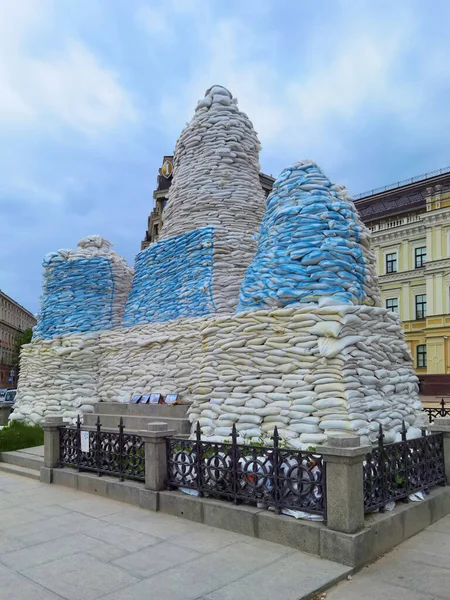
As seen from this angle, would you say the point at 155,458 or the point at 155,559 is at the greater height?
the point at 155,458

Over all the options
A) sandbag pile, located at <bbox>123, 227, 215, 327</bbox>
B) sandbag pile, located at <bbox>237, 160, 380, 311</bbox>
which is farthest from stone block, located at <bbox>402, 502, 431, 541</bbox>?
sandbag pile, located at <bbox>123, 227, 215, 327</bbox>

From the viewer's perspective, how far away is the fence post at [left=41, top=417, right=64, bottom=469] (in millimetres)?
8914

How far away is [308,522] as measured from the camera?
526 centimetres

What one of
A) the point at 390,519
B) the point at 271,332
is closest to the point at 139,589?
the point at 390,519

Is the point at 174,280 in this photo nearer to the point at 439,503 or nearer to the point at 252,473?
the point at 252,473

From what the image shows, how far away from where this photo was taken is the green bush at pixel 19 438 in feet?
36.8

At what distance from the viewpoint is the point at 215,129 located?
1248cm

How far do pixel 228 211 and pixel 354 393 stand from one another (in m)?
6.19

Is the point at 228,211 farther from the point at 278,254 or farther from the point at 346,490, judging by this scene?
the point at 346,490

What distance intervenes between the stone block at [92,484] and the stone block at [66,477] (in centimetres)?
A: 14

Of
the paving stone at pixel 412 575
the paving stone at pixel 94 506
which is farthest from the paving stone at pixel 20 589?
the paving stone at pixel 412 575

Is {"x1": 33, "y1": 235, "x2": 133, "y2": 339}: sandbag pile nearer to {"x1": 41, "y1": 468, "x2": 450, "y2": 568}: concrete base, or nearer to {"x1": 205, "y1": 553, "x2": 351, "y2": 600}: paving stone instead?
{"x1": 41, "y1": 468, "x2": 450, "y2": 568}: concrete base

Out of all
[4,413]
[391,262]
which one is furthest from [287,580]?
[391,262]

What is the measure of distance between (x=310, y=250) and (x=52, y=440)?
5393mm
